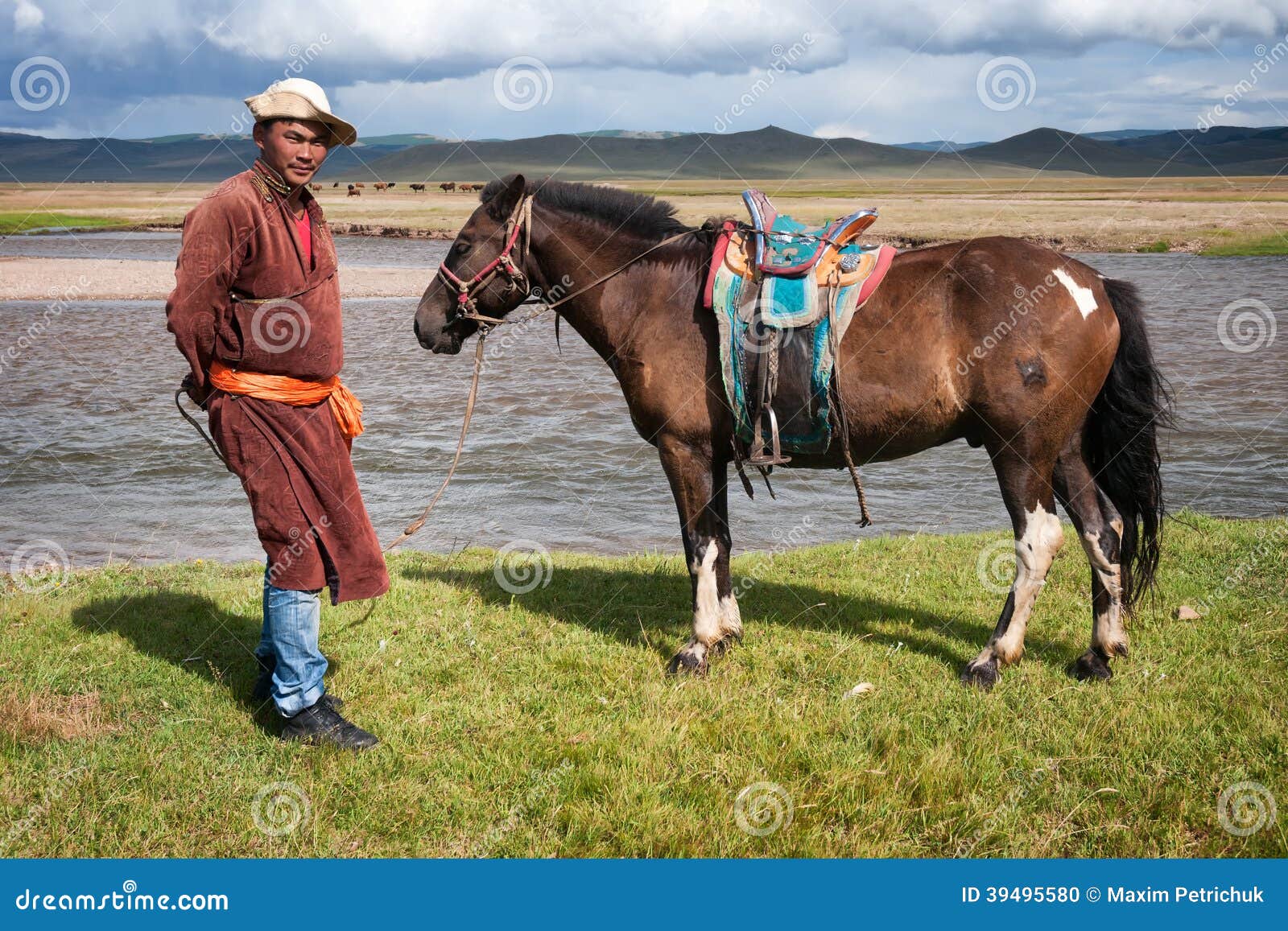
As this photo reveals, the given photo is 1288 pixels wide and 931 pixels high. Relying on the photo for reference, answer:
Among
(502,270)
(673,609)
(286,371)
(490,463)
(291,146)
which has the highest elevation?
(291,146)

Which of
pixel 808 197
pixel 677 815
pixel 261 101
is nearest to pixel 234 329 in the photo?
pixel 261 101

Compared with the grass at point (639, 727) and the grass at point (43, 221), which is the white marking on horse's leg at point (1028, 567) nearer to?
the grass at point (639, 727)

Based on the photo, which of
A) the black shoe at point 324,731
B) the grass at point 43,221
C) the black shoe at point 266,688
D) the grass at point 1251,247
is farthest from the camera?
the grass at point 43,221

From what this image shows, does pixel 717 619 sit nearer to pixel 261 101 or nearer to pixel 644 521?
pixel 261 101

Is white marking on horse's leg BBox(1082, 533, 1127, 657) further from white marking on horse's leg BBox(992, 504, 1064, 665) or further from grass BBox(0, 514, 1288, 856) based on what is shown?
white marking on horse's leg BBox(992, 504, 1064, 665)

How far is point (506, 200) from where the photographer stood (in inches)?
238

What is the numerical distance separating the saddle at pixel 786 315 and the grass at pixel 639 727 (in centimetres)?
139

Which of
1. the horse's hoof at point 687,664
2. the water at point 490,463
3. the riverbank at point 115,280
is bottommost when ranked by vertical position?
the water at point 490,463

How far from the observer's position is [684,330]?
591 cm

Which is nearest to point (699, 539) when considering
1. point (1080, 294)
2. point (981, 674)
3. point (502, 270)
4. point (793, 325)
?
point (793, 325)

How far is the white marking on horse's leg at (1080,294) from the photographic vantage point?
214 inches

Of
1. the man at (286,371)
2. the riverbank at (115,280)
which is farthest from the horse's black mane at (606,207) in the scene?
the riverbank at (115,280)

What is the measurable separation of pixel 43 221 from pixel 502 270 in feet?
218

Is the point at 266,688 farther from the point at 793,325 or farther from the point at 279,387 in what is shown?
the point at 793,325
